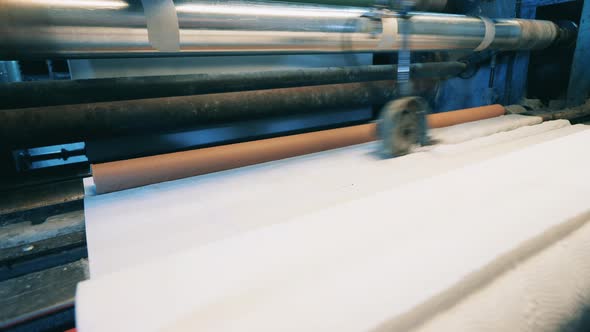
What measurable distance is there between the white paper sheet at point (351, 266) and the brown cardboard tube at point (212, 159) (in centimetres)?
46

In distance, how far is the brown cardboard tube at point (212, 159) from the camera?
90cm

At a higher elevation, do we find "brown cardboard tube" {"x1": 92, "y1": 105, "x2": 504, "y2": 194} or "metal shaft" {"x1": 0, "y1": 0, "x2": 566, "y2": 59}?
"metal shaft" {"x1": 0, "y1": 0, "x2": 566, "y2": 59}

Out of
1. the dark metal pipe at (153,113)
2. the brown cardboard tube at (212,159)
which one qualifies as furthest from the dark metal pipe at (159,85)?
the brown cardboard tube at (212,159)

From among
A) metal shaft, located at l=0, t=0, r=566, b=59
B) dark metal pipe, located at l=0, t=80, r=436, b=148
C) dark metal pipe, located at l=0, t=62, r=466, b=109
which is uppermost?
metal shaft, located at l=0, t=0, r=566, b=59

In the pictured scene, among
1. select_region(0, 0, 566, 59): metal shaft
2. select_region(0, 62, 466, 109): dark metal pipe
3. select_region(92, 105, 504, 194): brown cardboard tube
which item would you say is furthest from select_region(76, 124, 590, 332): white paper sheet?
select_region(0, 62, 466, 109): dark metal pipe

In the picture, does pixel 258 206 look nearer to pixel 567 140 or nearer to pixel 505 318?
pixel 505 318

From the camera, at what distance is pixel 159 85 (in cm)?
107

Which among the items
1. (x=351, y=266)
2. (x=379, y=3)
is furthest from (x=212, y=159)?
(x=379, y=3)

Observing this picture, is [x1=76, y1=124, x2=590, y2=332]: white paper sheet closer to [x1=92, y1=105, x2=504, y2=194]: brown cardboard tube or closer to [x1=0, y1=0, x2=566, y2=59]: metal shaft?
[x1=92, y1=105, x2=504, y2=194]: brown cardboard tube

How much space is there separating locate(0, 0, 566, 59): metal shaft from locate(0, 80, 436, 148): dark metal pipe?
18 cm

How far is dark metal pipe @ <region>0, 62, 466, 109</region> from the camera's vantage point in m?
0.94

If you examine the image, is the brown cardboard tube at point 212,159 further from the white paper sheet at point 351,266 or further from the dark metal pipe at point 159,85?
the white paper sheet at point 351,266

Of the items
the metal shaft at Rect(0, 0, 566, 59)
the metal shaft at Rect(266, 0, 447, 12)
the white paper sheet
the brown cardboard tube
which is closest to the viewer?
the white paper sheet

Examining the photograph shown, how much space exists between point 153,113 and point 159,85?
0.10 meters
